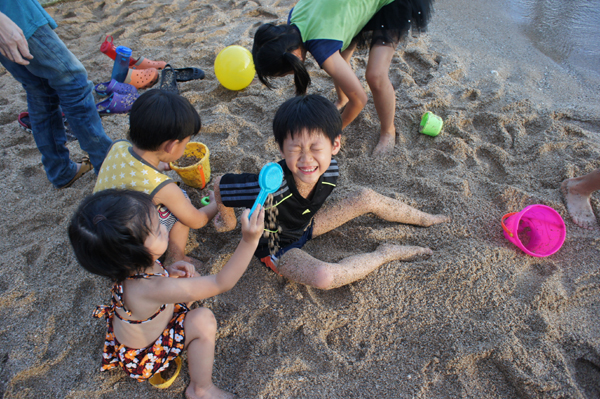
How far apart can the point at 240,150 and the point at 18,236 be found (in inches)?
53.4

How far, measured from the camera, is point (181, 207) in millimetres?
1670

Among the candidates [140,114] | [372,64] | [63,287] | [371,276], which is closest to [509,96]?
[372,64]

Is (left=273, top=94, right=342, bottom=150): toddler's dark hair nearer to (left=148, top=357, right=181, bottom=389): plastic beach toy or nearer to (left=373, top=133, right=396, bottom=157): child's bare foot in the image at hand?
(left=373, top=133, right=396, bottom=157): child's bare foot

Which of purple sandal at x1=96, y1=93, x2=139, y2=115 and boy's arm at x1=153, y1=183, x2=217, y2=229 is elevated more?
boy's arm at x1=153, y1=183, x2=217, y2=229

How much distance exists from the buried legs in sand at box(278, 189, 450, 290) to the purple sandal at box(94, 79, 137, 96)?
6.98 ft

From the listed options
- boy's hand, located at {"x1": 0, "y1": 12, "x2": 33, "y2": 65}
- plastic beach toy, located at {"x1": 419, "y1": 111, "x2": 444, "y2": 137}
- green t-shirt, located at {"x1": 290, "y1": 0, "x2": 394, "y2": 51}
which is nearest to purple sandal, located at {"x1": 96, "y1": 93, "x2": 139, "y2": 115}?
boy's hand, located at {"x1": 0, "y1": 12, "x2": 33, "y2": 65}

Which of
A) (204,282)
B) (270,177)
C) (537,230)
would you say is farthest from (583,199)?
(204,282)

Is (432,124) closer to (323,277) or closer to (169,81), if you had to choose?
(323,277)

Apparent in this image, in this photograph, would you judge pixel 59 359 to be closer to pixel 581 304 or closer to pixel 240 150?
pixel 240 150

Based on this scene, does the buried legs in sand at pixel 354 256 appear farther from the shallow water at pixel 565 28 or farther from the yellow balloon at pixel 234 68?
the shallow water at pixel 565 28

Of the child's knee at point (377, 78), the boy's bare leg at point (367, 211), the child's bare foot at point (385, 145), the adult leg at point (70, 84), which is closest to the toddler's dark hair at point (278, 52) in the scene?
the child's knee at point (377, 78)

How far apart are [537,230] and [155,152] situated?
1943mm

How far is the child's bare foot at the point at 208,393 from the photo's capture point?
1306mm

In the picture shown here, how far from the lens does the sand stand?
4.43ft
